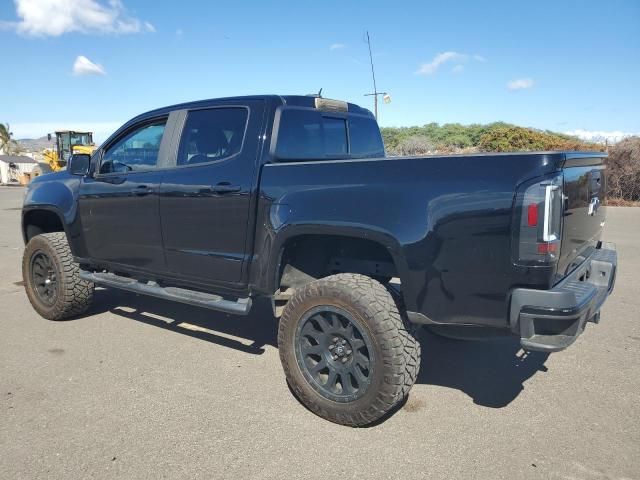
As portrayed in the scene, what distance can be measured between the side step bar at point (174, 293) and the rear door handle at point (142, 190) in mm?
769

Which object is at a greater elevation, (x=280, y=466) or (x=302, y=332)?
(x=302, y=332)

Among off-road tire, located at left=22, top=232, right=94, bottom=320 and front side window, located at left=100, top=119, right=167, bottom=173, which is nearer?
front side window, located at left=100, top=119, right=167, bottom=173

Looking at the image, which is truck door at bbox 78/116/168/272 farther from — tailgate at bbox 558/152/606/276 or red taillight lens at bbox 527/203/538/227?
tailgate at bbox 558/152/606/276

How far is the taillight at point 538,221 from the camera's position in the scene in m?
2.42

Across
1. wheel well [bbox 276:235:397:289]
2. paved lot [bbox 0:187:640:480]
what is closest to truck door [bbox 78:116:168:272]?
paved lot [bbox 0:187:640:480]

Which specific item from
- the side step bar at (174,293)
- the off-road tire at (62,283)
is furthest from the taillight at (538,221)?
the off-road tire at (62,283)

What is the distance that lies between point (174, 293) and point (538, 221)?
276cm

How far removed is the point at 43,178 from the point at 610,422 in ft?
17.5

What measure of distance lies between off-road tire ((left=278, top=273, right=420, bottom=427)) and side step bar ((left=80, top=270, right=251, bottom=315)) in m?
0.57

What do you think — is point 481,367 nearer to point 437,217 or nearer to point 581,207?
point 581,207

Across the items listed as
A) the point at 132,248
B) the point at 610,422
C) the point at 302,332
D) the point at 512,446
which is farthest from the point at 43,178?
the point at 610,422

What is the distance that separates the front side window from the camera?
4.24 m

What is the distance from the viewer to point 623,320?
489 cm

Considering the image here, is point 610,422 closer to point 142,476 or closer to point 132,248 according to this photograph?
point 142,476
